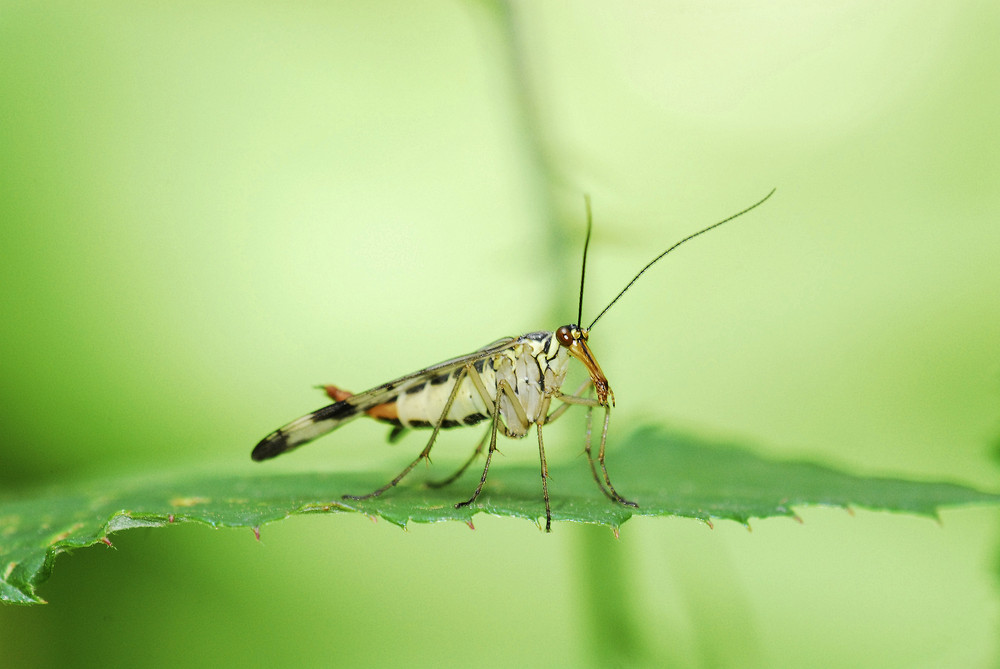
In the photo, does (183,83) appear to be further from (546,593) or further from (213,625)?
(546,593)

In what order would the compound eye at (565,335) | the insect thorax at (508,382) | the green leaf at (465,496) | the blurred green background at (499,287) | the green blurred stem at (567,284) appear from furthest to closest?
the blurred green background at (499,287), the green blurred stem at (567,284), the insect thorax at (508,382), the compound eye at (565,335), the green leaf at (465,496)

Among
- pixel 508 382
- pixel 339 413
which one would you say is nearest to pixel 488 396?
pixel 508 382

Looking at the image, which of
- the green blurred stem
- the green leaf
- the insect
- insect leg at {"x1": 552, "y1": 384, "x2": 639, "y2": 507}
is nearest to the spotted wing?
the insect

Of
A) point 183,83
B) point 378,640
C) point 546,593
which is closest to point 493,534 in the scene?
point 546,593

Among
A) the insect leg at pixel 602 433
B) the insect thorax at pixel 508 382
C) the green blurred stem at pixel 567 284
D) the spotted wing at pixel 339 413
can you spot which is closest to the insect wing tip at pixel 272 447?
the spotted wing at pixel 339 413

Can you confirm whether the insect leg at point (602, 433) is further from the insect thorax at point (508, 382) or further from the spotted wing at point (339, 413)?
the spotted wing at point (339, 413)
